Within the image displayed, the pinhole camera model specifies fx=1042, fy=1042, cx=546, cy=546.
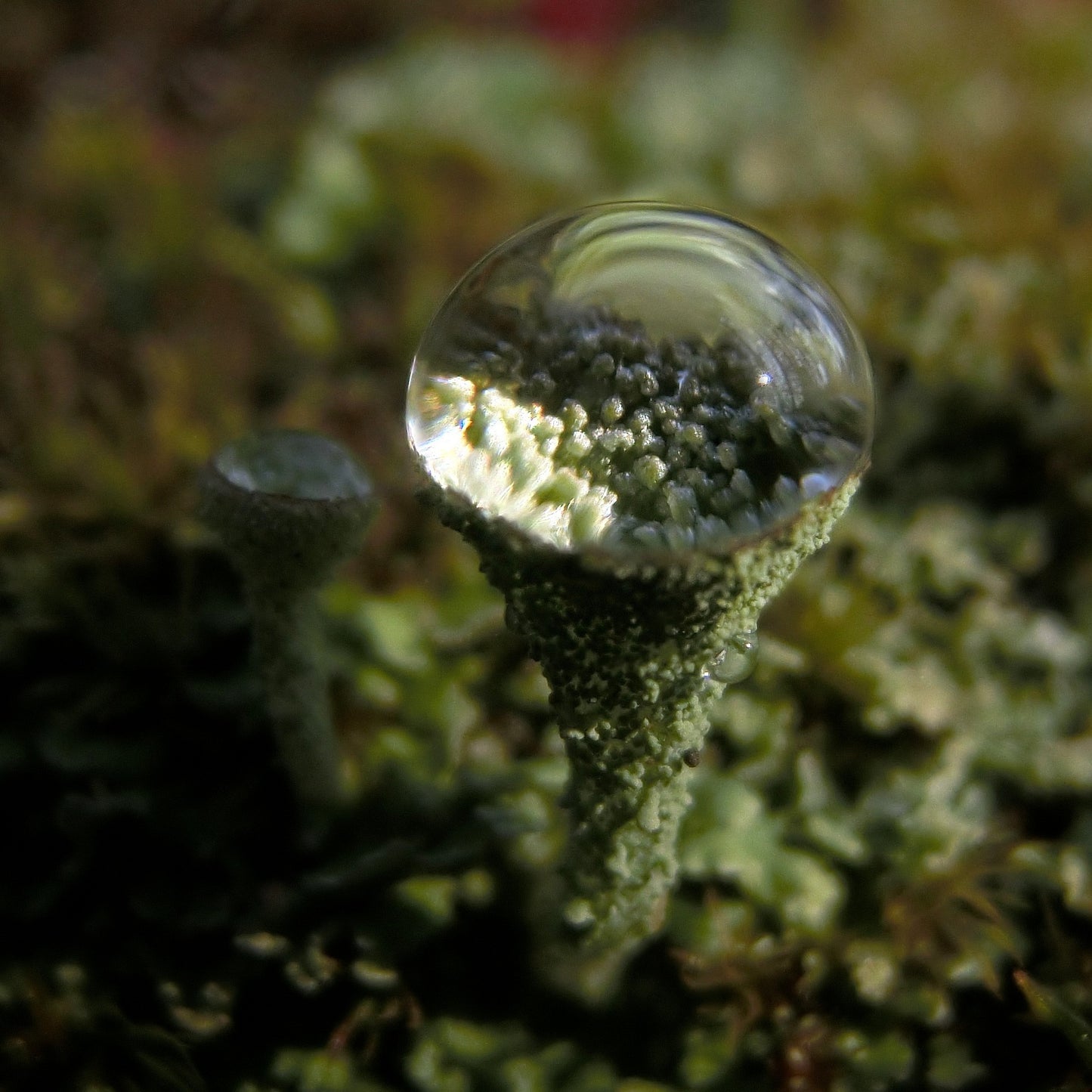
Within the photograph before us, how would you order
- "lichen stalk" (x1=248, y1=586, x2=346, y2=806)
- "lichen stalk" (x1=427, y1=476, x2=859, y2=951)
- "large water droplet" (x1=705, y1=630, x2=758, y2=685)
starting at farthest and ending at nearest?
"lichen stalk" (x1=248, y1=586, x2=346, y2=806), "large water droplet" (x1=705, y1=630, x2=758, y2=685), "lichen stalk" (x1=427, y1=476, x2=859, y2=951)

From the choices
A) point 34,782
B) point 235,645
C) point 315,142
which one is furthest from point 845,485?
point 315,142

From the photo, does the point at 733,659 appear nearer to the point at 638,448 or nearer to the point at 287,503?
the point at 638,448

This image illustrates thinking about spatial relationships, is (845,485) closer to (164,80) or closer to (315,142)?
(315,142)

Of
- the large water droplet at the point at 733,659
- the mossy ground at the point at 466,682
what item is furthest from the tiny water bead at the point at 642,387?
the mossy ground at the point at 466,682

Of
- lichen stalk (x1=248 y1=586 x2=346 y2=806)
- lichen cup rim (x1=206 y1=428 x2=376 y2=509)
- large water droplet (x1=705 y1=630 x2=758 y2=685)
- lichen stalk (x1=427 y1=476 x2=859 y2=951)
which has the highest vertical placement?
lichen cup rim (x1=206 y1=428 x2=376 y2=509)

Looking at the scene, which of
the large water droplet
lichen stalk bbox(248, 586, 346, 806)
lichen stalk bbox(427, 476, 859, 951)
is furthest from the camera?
lichen stalk bbox(248, 586, 346, 806)

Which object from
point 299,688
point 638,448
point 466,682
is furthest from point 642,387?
point 466,682

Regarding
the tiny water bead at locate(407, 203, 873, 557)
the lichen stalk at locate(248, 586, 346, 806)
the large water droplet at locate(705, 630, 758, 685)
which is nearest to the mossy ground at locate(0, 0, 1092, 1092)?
the lichen stalk at locate(248, 586, 346, 806)

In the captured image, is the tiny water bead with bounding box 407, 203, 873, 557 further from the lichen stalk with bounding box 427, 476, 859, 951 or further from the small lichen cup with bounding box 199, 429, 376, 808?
the small lichen cup with bounding box 199, 429, 376, 808
